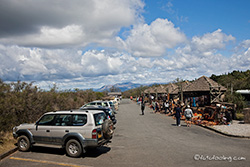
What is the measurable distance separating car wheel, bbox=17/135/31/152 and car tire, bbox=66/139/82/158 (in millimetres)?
2035

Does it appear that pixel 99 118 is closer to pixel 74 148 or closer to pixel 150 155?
pixel 74 148

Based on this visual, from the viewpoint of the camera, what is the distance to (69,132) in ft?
26.8

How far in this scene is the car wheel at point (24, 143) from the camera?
8914 millimetres

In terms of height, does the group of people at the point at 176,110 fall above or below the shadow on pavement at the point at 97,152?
above

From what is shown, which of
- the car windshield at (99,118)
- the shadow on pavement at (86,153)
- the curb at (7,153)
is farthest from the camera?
the shadow on pavement at (86,153)

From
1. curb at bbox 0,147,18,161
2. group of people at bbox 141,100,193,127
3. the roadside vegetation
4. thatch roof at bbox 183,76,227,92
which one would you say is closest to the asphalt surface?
curb at bbox 0,147,18,161

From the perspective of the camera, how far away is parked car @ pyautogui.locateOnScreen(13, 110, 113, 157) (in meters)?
7.93

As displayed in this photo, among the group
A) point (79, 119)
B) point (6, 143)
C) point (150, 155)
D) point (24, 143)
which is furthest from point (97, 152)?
point (6, 143)

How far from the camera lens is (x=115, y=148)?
9.57 m

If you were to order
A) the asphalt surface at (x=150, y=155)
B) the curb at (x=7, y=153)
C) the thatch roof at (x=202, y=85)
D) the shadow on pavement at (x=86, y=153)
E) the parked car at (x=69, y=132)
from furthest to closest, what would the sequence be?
the thatch roof at (x=202, y=85) < the shadow on pavement at (x=86, y=153) < the curb at (x=7, y=153) < the parked car at (x=69, y=132) < the asphalt surface at (x=150, y=155)

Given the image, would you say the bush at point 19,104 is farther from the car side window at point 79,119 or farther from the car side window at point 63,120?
the car side window at point 79,119

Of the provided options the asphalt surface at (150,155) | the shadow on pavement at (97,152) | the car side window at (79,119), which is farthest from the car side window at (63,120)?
the shadow on pavement at (97,152)

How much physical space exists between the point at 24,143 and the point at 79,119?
112 inches

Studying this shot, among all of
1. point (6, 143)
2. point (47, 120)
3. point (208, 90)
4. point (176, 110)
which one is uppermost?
point (208, 90)
